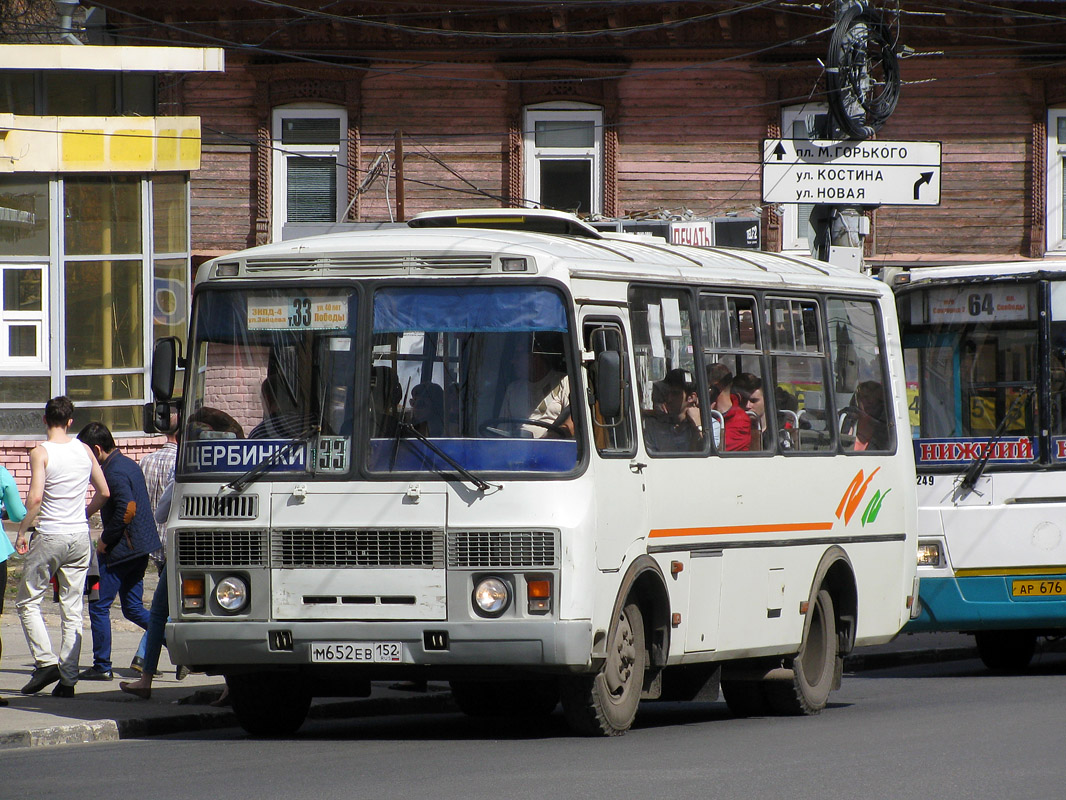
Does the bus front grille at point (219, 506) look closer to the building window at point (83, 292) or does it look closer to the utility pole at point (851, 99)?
the utility pole at point (851, 99)

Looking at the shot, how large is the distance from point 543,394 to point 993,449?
5.67 metres

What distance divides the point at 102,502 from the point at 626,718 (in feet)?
13.7

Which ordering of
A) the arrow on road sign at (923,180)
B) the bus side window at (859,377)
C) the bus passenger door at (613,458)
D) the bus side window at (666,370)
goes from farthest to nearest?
the arrow on road sign at (923,180)
the bus side window at (859,377)
the bus side window at (666,370)
the bus passenger door at (613,458)

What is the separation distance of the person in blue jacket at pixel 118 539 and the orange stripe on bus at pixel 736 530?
403 centimetres

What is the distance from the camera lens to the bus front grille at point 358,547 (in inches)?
361

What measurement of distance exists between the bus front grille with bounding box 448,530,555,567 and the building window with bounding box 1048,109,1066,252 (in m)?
19.9

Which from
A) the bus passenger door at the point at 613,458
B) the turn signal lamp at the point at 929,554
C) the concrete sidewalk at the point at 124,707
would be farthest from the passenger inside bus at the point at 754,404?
the turn signal lamp at the point at 929,554

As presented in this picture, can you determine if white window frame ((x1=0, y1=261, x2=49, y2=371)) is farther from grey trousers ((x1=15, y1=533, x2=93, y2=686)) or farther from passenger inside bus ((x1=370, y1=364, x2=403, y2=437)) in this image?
passenger inside bus ((x1=370, y1=364, x2=403, y2=437))

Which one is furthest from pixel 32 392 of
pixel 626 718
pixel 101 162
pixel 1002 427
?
pixel 626 718

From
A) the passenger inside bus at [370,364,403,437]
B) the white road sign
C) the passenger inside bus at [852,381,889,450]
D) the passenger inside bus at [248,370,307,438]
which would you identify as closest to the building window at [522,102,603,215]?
the white road sign

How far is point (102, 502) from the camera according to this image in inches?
477

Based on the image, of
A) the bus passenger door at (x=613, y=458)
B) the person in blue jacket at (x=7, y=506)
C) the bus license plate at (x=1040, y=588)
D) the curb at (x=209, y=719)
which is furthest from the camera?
the bus license plate at (x=1040, y=588)

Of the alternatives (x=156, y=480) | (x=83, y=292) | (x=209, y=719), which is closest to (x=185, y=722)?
(x=209, y=719)

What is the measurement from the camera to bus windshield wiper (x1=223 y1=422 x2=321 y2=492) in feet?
30.9
